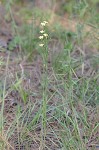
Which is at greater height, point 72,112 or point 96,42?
point 96,42

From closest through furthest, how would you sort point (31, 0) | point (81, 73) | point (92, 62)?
point (81, 73) → point (92, 62) → point (31, 0)

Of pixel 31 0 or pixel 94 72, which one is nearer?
pixel 94 72

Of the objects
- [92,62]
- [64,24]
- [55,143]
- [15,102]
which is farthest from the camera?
[64,24]

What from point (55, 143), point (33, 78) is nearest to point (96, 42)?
point (33, 78)

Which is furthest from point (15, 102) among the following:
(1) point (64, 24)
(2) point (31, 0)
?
(2) point (31, 0)

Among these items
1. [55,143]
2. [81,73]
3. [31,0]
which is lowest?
[55,143]

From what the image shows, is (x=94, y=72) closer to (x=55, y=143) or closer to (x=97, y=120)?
(x=97, y=120)

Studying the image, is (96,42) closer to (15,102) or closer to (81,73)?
(81,73)
